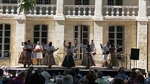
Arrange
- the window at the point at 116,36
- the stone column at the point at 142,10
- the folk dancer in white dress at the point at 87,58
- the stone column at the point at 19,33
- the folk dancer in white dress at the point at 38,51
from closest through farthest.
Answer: the folk dancer in white dress at the point at 87,58 < the folk dancer in white dress at the point at 38,51 < the stone column at the point at 19,33 < the stone column at the point at 142,10 < the window at the point at 116,36

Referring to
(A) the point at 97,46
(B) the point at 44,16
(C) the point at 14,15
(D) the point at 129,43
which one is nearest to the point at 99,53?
(A) the point at 97,46

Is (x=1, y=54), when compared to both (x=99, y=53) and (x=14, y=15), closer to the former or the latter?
(x=14, y=15)

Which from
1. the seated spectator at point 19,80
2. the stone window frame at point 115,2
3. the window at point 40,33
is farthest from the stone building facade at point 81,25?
the seated spectator at point 19,80

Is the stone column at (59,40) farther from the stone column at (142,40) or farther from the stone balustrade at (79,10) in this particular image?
the stone column at (142,40)

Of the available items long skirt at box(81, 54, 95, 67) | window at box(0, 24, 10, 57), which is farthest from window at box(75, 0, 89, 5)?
long skirt at box(81, 54, 95, 67)

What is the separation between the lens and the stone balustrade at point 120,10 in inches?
1003

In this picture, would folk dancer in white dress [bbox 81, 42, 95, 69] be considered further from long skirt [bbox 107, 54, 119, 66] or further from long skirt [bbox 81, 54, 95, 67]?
long skirt [bbox 107, 54, 119, 66]

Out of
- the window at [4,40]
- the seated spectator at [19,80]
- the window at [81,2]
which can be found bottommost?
the seated spectator at [19,80]

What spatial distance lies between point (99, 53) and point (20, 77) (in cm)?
1477

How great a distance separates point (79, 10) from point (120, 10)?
2669mm

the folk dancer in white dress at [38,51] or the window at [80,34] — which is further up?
the window at [80,34]

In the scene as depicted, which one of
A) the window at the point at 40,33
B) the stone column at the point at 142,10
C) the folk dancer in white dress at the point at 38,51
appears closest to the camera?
the folk dancer in white dress at the point at 38,51

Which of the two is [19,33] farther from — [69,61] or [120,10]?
[120,10]

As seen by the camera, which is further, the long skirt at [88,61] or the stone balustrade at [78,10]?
the stone balustrade at [78,10]
